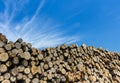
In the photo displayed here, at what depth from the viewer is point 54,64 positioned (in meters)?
5.09

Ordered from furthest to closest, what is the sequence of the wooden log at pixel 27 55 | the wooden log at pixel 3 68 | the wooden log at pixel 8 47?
the wooden log at pixel 27 55 < the wooden log at pixel 8 47 < the wooden log at pixel 3 68

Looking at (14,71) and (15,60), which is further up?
(15,60)

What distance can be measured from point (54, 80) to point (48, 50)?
1.97ft

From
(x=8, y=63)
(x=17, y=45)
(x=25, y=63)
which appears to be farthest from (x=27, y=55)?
(x=8, y=63)

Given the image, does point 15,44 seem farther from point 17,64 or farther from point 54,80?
point 54,80

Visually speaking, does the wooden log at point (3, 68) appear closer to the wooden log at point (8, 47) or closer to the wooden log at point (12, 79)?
the wooden log at point (12, 79)

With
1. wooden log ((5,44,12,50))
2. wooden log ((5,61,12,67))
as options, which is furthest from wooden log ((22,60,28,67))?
wooden log ((5,44,12,50))

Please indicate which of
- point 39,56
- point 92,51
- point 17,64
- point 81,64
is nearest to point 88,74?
point 81,64

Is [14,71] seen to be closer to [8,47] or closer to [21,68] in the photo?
[21,68]

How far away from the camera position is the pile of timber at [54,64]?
14.8ft

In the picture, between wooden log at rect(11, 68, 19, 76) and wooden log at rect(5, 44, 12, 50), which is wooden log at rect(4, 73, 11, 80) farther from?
wooden log at rect(5, 44, 12, 50)

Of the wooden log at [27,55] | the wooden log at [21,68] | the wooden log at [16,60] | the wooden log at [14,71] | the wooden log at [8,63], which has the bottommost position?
the wooden log at [14,71]

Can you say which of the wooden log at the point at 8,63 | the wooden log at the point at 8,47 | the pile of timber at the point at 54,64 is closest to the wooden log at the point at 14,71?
the pile of timber at the point at 54,64

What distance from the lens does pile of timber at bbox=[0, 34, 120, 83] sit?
14.8 feet
